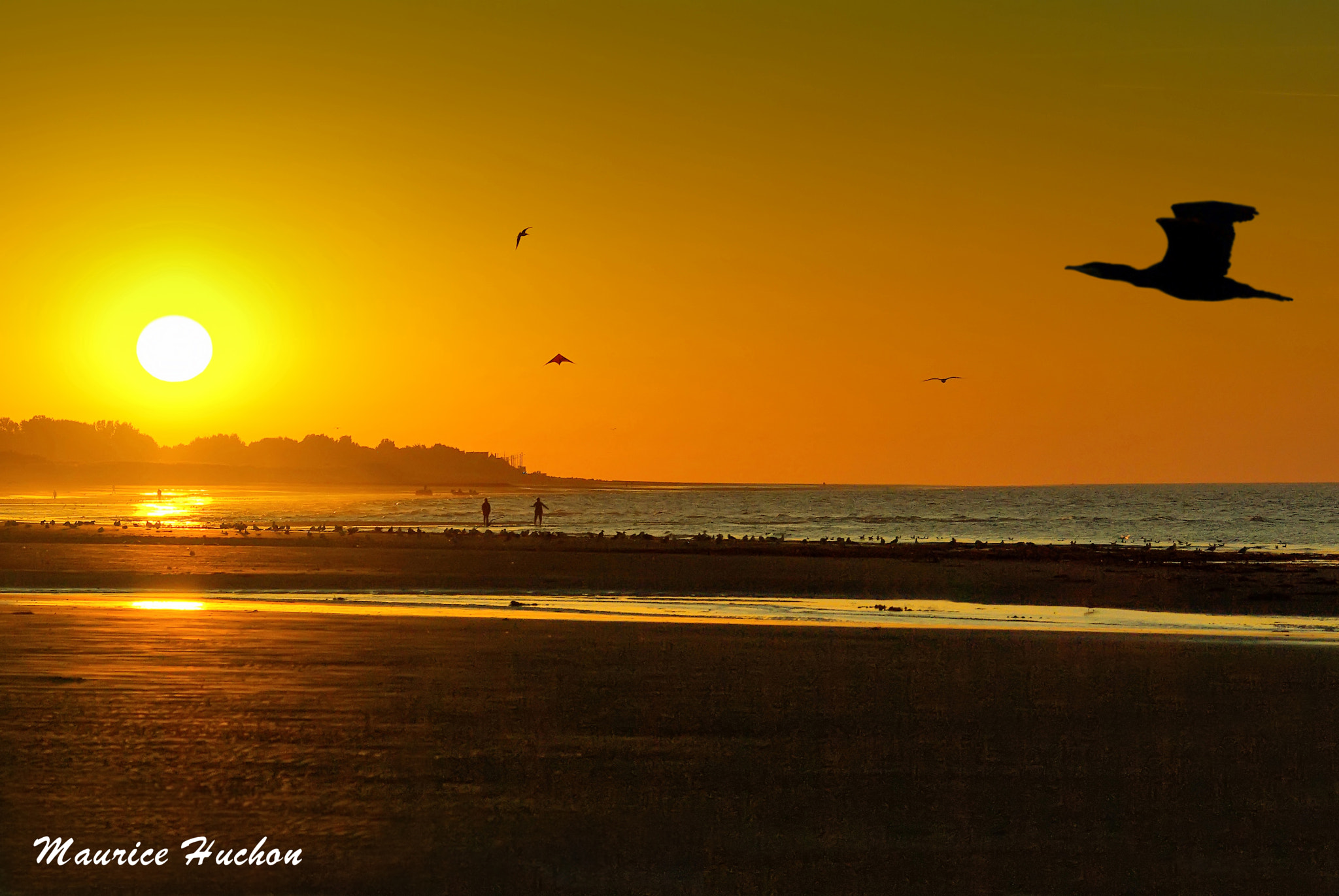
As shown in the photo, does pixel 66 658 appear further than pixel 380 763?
Yes

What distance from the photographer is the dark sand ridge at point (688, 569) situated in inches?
1284

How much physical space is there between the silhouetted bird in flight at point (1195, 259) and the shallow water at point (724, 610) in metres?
15.7

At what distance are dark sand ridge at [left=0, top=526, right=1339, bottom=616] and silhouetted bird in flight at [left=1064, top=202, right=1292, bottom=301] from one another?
2221cm

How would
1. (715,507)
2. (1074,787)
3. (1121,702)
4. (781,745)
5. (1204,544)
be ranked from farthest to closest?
(715,507) → (1204,544) → (1121,702) → (781,745) → (1074,787)

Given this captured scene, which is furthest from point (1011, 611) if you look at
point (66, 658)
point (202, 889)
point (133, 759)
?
point (202, 889)

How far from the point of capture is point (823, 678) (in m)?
17.0

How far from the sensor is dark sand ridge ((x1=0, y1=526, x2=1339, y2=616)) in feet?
107

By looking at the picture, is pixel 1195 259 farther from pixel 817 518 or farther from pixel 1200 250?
pixel 817 518

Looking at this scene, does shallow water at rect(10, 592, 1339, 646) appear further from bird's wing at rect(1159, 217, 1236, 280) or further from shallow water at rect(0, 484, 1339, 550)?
shallow water at rect(0, 484, 1339, 550)

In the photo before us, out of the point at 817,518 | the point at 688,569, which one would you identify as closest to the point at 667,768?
the point at 688,569

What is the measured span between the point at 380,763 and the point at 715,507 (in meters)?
123

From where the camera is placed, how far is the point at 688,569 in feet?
136

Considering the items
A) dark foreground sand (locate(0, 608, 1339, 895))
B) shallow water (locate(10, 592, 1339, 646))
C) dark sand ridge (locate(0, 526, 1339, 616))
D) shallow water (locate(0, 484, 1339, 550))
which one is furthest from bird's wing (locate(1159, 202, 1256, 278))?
shallow water (locate(0, 484, 1339, 550))

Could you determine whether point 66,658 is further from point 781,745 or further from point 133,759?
point 781,745
